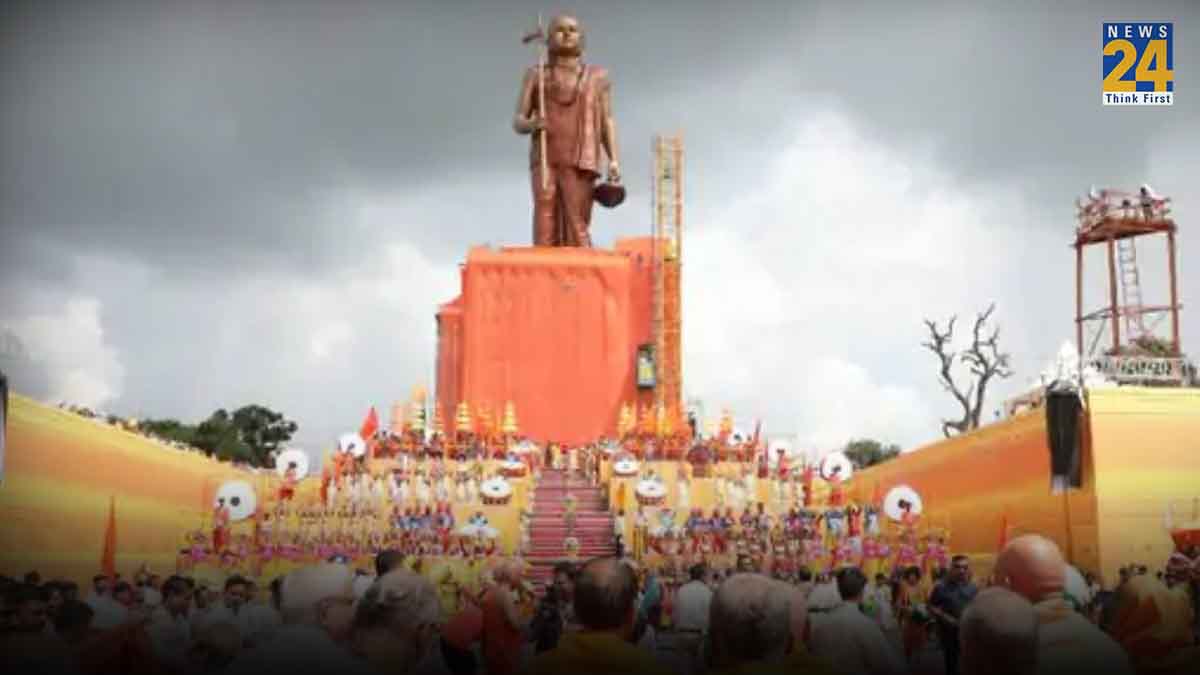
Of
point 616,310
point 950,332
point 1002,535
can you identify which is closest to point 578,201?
point 616,310

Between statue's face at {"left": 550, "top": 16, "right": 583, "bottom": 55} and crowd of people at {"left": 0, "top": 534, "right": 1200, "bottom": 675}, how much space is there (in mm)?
27288

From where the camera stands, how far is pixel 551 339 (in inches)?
1337

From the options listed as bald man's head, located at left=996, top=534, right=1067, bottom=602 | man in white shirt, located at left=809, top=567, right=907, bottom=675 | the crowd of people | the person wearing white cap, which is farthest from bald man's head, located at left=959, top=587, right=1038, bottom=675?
the person wearing white cap

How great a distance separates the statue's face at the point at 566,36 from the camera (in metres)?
32.8

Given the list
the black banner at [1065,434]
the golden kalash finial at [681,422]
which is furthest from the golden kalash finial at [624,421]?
the black banner at [1065,434]

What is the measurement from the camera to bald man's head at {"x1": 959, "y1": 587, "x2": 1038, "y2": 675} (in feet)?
11.7

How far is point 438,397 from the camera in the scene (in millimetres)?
36906

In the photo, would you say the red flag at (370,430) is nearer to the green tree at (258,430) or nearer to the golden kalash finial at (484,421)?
the golden kalash finial at (484,421)

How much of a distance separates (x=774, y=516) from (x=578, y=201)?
44.1 feet

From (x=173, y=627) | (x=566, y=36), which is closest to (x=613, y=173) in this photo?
(x=566, y=36)

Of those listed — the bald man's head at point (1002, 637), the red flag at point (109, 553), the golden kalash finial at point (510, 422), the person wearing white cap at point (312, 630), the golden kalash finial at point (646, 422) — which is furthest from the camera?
the golden kalash finial at point (510, 422)

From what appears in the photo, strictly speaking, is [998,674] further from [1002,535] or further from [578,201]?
[578,201]

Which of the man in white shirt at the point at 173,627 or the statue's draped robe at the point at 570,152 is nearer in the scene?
the man in white shirt at the point at 173,627

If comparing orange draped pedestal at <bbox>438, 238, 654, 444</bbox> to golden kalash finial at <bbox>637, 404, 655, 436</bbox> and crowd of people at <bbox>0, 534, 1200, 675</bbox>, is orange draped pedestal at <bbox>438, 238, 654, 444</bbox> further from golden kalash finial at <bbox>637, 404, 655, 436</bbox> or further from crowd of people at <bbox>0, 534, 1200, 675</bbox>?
crowd of people at <bbox>0, 534, 1200, 675</bbox>
